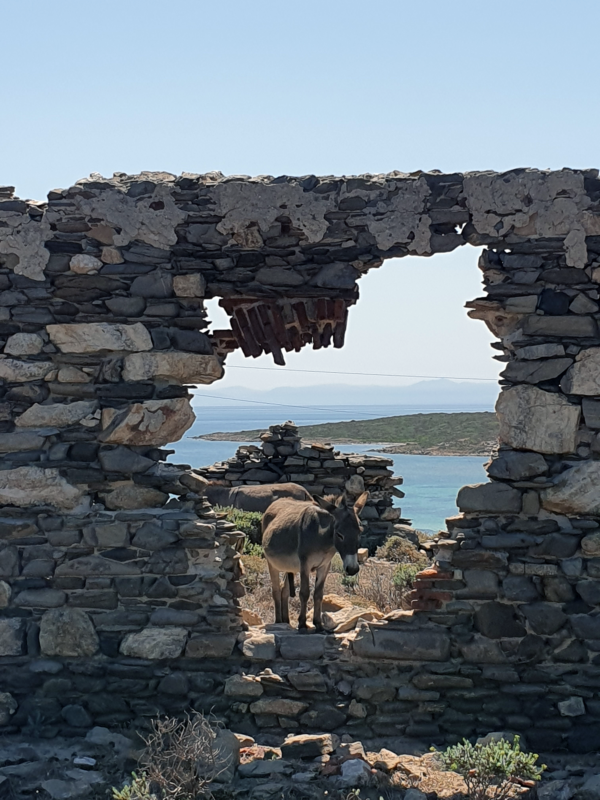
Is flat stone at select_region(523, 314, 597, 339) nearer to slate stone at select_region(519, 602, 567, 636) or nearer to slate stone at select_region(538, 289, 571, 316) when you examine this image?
slate stone at select_region(538, 289, 571, 316)

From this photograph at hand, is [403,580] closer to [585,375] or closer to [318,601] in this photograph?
[318,601]

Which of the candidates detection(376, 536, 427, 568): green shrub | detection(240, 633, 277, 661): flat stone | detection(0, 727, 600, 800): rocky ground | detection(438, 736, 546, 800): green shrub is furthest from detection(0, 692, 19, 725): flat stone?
detection(376, 536, 427, 568): green shrub

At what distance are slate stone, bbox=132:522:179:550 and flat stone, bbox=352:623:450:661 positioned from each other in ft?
4.85

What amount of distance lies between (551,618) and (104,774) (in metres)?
3.05

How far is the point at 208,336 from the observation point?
625 centimetres

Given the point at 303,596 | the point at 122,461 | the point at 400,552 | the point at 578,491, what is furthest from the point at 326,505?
the point at 400,552

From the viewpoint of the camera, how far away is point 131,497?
6.11 metres

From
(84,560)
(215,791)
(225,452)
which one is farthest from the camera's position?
(225,452)

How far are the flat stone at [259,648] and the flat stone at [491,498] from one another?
1665 mm

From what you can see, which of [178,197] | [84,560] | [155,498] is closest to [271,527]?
[155,498]

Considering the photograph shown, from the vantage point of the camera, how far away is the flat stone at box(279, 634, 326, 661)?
5.98 metres

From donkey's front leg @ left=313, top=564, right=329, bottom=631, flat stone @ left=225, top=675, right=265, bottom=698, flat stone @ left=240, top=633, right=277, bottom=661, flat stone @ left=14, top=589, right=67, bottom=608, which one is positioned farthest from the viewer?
donkey's front leg @ left=313, top=564, right=329, bottom=631

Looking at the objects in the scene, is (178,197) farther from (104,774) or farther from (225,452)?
(225,452)

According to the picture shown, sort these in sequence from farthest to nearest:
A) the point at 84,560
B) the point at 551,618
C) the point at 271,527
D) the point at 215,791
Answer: the point at 271,527 < the point at 84,560 < the point at 551,618 < the point at 215,791
